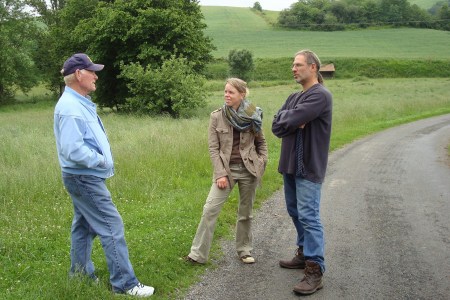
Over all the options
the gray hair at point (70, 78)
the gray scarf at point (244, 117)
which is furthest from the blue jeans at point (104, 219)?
the gray scarf at point (244, 117)

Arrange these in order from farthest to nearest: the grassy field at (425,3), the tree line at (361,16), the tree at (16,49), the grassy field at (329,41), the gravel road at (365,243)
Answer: the grassy field at (425,3), the tree line at (361,16), the grassy field at (329,41), the tree at (16,49), the gravel road at (365,243)

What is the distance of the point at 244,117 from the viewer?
4.85 metres

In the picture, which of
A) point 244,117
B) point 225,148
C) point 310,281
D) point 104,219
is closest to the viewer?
point 104,219

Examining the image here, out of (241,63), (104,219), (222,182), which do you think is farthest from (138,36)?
(241,63)

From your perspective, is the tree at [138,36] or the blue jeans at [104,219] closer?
the blue jeans at [104,219]

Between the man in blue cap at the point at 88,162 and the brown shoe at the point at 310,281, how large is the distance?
1.44m

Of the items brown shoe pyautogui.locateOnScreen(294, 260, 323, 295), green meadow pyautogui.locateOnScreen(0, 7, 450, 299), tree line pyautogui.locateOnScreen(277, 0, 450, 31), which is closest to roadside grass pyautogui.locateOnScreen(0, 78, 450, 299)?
green meadow pyautogui.locateOnScreen(0, 7, 450, 299)

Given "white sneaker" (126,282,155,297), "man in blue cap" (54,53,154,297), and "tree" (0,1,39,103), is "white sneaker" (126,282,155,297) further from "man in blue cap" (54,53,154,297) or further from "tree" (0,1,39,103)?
"tree" (0,1,39,103)

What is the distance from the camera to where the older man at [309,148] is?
4.33 metres

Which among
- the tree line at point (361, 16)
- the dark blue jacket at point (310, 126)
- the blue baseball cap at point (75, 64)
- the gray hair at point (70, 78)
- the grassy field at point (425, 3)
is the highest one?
the grassy field at point (425, 3)

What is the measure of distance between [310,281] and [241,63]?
56039 millimetres

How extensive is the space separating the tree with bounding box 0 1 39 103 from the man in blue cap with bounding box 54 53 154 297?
4215 centimetres

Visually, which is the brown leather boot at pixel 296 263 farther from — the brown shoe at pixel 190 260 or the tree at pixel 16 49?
the tree at pixel 16 49

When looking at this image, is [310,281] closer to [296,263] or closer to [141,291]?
[296,263]
